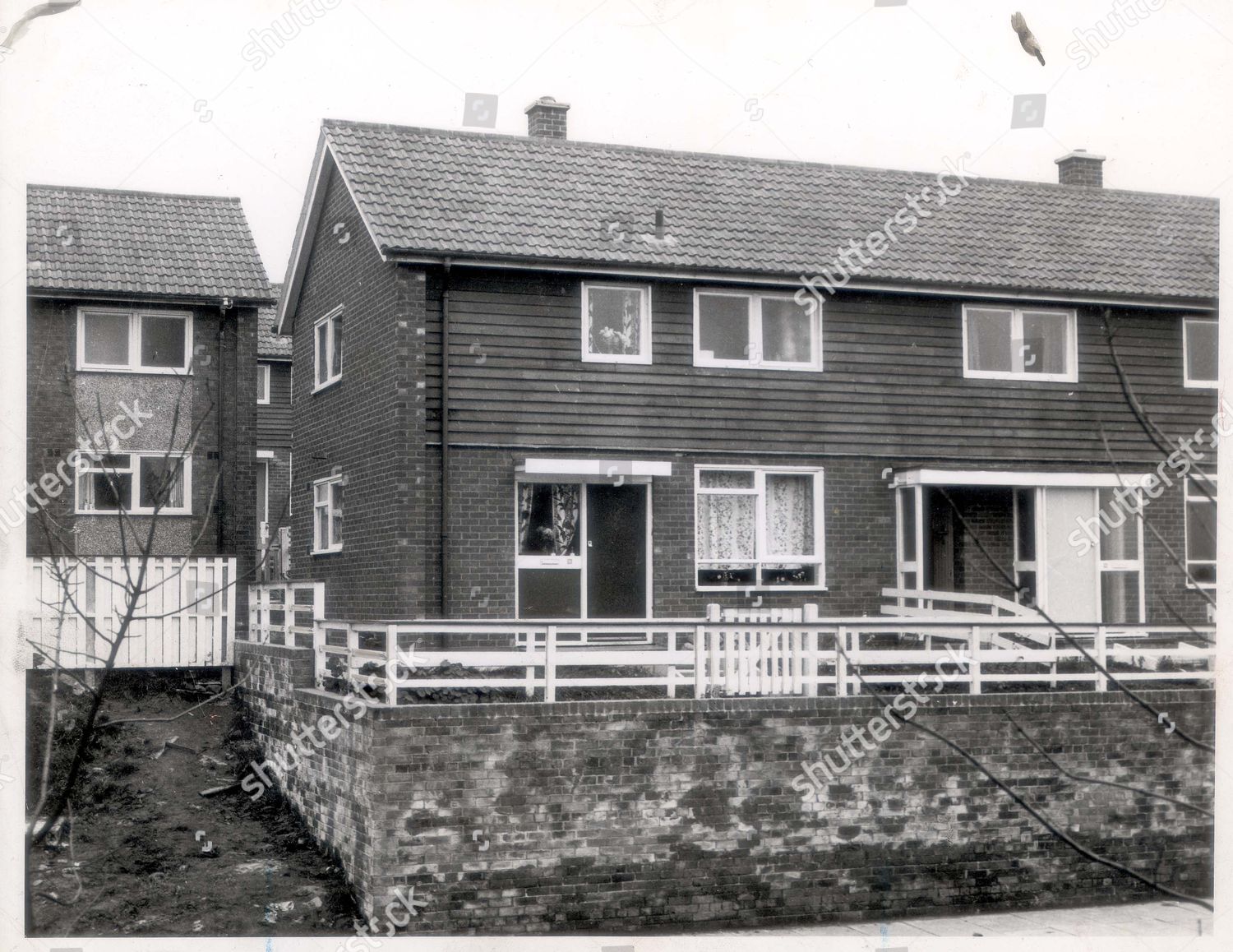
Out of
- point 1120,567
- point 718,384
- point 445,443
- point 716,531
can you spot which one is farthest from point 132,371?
point 1120,567

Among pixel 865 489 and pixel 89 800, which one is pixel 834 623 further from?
pixel 89 800

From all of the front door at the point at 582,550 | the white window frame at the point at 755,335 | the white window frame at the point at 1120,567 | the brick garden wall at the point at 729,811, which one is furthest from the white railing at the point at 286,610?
the white window frame at the point at 1120,567

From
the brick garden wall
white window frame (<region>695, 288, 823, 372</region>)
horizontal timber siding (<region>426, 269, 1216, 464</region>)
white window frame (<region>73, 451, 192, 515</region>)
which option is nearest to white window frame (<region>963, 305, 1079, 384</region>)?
horizontal timber siding (<region>426, 269, 1216, 464</region>)

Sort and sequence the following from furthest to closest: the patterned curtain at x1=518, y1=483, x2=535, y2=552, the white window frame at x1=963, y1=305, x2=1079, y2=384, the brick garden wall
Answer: the white window frame at x1=963, y1=305, x2=1079, y2=384
the patterned curtain at x1=518, y1=483, x2=535, y2=552
the brick garden wall

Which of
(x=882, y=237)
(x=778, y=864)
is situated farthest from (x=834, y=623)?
(x=882, y=237)

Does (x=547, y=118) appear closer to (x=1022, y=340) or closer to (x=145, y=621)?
(x=1022, y=340)

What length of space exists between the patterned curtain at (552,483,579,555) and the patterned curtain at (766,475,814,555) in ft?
8.45

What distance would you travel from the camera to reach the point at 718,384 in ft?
60.8

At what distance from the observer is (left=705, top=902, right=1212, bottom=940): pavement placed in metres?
13.7

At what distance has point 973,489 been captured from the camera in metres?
20.0

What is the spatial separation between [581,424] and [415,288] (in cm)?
259

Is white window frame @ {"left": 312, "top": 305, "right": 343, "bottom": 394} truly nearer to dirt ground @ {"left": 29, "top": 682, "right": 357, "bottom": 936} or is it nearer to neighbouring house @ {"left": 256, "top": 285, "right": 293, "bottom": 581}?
dirt ground @ {"left": 29, "top": 682, "right": 357, "bottom": 936}

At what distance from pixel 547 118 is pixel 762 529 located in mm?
6894

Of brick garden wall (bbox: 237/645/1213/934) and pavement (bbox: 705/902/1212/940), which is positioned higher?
brick garden wall (bbox: 237/645/1213/934)
